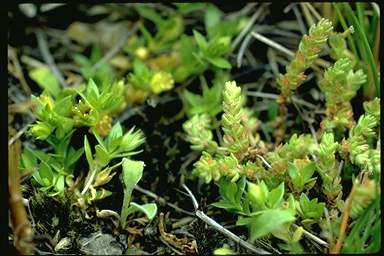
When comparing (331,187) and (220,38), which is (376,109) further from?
(220,38)

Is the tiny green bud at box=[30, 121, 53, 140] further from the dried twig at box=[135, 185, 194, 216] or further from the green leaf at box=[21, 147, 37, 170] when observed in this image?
the dried twig at box=[135, 185, 194, 216]

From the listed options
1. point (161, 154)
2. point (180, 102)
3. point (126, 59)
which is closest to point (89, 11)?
point (126, 59)

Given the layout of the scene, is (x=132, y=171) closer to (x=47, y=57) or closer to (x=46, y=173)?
(x=46, y=173)

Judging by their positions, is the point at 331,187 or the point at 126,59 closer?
the point at 331,187

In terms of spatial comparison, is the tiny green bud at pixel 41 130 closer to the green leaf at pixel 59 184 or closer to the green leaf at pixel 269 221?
the green leaf at pixel 59 184

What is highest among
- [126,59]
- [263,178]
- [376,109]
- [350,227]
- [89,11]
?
[89,11]

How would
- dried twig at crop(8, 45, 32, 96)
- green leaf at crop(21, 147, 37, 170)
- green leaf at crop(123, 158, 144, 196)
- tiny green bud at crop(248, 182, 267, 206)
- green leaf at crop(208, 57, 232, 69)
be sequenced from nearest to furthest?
tiny green bud at crop(248, 182, 267, 206), green leaf at crop(123, 158, 144, 196), green leaf at crop(21, 147, 37, 170), green leaf at crop(208, 57, 232, 69), dried twig at crop(8, 45, 32, 96)

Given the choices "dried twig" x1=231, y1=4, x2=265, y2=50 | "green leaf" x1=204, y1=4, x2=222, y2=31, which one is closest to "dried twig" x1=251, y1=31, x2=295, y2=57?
"dried twig" x1=231, y1=4, x2=265, y2=50

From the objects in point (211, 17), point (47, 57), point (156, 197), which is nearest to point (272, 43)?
point (211, 17)
